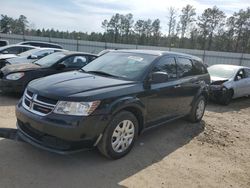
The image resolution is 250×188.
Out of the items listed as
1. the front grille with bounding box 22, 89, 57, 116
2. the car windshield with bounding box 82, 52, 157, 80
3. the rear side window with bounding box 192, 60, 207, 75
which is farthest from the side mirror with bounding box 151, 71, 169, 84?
the rear side window with bounding box 192, 60, 207, 75

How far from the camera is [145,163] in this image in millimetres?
4387

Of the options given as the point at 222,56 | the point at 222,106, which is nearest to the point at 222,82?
the point at 222,106

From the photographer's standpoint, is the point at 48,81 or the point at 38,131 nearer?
the point at 38,131

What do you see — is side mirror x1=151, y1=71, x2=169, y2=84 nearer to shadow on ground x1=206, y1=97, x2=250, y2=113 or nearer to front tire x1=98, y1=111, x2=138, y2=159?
front tire x1=98, y1=111, x2=138, y2=159

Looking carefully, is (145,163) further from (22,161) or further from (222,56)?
(222,56)

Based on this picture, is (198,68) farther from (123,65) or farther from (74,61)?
(74,61)

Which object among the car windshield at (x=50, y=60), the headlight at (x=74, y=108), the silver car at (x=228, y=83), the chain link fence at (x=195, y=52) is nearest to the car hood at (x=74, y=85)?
the headlight at (x=74, y=108)

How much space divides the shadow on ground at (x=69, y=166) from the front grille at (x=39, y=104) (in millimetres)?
739

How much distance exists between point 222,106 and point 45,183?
24.6 feet

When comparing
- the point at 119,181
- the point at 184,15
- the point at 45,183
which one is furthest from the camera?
the point at 184,15

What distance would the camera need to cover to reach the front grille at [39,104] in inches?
153

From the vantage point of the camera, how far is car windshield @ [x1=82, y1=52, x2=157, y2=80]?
16.1 feet

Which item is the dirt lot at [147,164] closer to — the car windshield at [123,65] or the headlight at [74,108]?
the headlight at [74,108]

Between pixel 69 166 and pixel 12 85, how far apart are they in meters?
4.46
